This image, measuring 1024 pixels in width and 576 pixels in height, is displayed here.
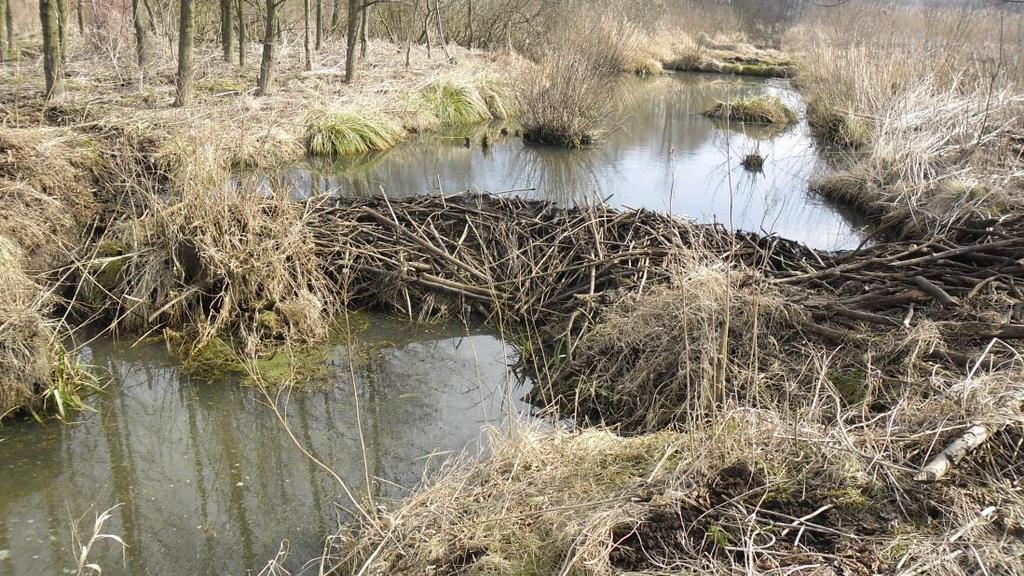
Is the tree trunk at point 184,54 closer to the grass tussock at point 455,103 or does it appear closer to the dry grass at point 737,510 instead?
the grass tussock at point 455,103

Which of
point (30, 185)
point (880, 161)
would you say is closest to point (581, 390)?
point (30, 185)

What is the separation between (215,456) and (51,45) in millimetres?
6652

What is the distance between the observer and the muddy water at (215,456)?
346 cm

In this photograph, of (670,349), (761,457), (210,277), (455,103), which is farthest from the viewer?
(455,103)

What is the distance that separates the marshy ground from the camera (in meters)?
2.81

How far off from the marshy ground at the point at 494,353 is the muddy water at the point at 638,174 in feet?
0.38

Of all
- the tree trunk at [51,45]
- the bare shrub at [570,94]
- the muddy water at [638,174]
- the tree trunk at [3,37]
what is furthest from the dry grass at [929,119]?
the tree trunk at [3,37]

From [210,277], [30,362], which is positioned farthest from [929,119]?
[30,362]

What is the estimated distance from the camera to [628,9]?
22.4 m

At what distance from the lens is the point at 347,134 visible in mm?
11023

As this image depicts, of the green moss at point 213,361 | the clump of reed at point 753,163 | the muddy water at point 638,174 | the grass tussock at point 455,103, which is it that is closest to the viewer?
the green moss at point 213,361

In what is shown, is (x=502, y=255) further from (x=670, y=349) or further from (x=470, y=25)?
(x=470, y=25)

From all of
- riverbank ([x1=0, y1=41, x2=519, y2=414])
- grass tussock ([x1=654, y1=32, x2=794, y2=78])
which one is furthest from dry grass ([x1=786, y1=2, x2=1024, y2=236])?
grass tussock ([x1=654, y1=32, x2=794, y2=78])

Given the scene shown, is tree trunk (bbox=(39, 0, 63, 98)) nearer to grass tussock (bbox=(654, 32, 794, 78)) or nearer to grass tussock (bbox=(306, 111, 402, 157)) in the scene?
grass tussock (bbox=(306, 111, 402, 157))
